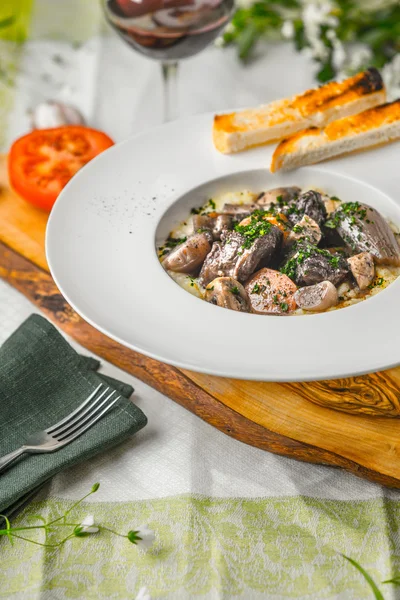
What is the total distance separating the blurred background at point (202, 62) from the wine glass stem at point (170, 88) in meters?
0.50

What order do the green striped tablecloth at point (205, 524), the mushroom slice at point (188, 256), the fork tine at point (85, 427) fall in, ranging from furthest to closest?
the mushroom slice at point (188, 256), the fork tine at point (85, 427), the green striped tablecloth at point (205, 524)

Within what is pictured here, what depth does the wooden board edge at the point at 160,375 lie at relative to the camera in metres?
2.92

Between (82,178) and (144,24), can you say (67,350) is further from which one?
(144,24)

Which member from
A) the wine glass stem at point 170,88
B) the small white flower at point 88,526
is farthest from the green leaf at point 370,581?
the wine glass stem at point 170,88

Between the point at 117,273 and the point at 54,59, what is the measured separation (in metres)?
3.87

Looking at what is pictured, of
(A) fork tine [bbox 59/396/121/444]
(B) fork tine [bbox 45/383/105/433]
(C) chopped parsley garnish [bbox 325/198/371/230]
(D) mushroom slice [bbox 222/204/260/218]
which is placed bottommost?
(A) fork tine [bbox 59/396/121/444]

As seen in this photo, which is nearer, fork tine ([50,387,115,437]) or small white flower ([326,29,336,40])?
fork tine ([50,387,115,437])

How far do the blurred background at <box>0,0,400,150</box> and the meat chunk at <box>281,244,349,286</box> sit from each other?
2.63m

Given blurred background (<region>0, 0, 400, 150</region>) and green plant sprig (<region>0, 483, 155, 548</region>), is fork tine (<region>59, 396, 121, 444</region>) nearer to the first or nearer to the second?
green plant sprig (<region>0, 483, 155, 548</region>)

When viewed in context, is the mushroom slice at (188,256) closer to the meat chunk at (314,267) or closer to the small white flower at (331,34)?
the meat chunk at (314,267)

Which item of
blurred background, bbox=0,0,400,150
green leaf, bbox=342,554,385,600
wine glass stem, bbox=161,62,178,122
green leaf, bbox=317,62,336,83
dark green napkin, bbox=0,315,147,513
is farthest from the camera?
blurred background, bbox=0,0,400,150

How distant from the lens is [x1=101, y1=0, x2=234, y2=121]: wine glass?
160 inches

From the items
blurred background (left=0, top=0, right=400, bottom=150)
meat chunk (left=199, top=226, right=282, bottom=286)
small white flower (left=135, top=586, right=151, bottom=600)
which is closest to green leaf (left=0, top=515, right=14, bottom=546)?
small white flower (left=135, top=586, right=151, bottom=600)

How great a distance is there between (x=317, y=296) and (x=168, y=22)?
2.06 metres
